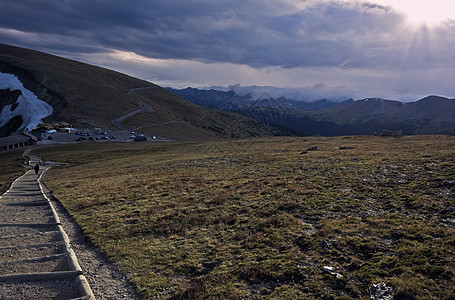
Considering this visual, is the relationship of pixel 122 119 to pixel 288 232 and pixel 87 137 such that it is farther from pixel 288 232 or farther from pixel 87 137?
pixel 288 232

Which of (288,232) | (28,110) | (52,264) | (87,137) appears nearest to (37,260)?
(52,264)

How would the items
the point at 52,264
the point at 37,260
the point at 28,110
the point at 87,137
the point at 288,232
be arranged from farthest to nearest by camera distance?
the point at 28,110
the point at 87,137
the point at 288,232
the point at 37,260
the point at 52,264

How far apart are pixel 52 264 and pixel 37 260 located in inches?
37.7

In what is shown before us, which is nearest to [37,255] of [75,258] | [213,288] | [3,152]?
[75,258]

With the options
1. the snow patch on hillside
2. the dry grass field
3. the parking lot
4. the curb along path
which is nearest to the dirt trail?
the curb along path

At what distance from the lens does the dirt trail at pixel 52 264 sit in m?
11.5

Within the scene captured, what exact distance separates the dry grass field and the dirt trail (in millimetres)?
801

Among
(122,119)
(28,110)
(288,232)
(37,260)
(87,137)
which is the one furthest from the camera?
(122,119)

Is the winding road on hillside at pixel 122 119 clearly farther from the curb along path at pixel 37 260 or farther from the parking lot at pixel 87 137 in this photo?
the curb along path at pixel 37 260

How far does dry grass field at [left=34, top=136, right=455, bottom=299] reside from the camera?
1065 centimetres

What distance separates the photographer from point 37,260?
46.1 feet

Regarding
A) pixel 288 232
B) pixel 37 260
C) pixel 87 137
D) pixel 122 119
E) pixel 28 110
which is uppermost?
pixel 288 232

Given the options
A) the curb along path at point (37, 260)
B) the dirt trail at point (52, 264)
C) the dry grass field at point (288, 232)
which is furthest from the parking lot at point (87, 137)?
the dirt trail at point (52, 264)

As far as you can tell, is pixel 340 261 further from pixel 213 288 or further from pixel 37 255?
pixel 37 255
